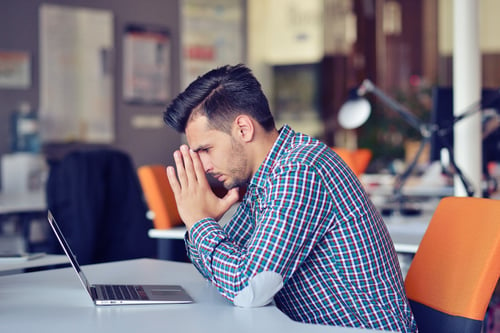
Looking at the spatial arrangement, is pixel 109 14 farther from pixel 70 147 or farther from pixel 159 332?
pixel 159 332

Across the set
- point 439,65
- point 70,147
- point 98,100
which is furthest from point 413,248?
point 439,65

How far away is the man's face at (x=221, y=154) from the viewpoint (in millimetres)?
1603

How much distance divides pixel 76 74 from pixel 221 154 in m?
5.47

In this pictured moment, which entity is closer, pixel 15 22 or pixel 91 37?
pixel 15 22

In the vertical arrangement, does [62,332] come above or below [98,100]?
below

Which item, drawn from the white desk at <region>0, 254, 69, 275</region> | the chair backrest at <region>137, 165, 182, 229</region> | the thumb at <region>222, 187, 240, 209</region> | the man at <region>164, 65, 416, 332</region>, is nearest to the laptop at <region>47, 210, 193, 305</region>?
the man at <region>164, 65, 416, 332</region>

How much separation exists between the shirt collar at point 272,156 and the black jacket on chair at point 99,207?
202cm

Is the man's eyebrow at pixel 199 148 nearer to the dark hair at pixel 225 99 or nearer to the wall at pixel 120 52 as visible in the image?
the dark hair at pixel 225 99

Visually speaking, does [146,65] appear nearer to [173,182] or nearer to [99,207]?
[99,207]

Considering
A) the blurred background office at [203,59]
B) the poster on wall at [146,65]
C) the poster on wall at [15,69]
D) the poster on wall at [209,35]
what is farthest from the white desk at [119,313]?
the poster on wall at [209,35]

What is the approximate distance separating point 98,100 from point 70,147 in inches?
27.3

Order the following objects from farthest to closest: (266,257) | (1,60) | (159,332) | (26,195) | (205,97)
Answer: (1,60) → (26,195) → (205,97) → (266,257) → (159,332)

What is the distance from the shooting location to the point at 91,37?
6.89m

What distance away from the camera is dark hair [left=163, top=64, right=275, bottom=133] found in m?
1.60
